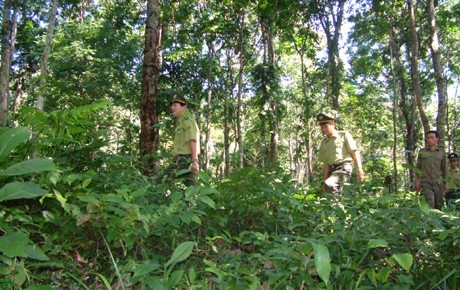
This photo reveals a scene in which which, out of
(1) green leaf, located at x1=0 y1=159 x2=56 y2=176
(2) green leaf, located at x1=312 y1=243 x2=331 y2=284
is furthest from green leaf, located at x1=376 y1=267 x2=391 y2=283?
(1) green leaf, located at x1=0 y1=159 x2=56 y2=176

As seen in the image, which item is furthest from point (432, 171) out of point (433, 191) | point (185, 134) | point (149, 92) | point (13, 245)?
point (13, 245)

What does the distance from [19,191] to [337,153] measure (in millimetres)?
4110

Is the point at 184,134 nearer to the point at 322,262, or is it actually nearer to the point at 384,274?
the point at 384,274

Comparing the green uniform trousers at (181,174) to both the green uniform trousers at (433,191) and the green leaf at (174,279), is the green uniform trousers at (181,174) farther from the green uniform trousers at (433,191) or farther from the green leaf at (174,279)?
the green uniform trousers at (433,191)

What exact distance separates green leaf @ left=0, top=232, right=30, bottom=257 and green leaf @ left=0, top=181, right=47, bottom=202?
0.18 metres

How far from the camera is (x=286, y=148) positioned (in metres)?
38.9

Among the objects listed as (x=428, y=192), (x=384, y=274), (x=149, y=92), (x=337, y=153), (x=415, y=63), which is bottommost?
(x=384, y=274)

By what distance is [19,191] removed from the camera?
178 centimetres

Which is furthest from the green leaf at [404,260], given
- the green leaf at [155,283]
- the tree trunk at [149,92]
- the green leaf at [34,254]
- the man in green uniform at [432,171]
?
the man in green uniform at [432,171]

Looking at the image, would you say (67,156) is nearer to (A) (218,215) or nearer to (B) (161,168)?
(A) (218,215)

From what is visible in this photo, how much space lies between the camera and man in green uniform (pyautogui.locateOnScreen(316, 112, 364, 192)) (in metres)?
4.91

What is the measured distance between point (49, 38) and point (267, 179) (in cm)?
767

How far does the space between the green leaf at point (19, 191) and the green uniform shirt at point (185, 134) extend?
280 cm

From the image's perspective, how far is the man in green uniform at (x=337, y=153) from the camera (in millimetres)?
4910
